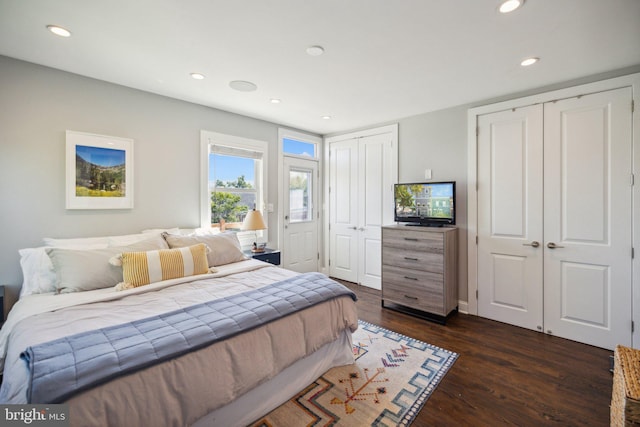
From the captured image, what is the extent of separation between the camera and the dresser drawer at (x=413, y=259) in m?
3.03

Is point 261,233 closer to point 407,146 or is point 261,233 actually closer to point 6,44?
point 407,146

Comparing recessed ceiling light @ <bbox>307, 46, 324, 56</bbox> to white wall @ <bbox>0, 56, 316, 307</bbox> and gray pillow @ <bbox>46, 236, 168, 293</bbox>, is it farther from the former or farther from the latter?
gray pillow @ <bbox>46, 236, 168, 293</bbox>

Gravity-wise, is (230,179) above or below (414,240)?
above

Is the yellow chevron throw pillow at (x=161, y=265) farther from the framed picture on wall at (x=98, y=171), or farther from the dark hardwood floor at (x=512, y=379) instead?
the dark hardwood floor at (x=512, y=379)

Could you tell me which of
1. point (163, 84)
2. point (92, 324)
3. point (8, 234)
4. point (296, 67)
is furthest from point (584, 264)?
point (8, 234)

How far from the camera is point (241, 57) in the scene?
89.0 inches

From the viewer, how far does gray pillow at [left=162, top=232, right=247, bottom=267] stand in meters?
2.64

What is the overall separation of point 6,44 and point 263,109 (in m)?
2.24

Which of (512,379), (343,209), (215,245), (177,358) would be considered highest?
(343,209)

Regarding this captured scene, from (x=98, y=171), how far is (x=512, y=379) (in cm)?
415

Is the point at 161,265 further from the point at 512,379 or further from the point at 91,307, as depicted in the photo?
the point at 512,379

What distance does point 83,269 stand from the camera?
200 cm

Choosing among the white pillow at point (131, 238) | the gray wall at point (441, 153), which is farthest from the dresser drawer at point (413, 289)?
the white pillow at point (131, 238)

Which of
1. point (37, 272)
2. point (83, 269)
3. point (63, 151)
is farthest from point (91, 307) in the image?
point (63, 151)
